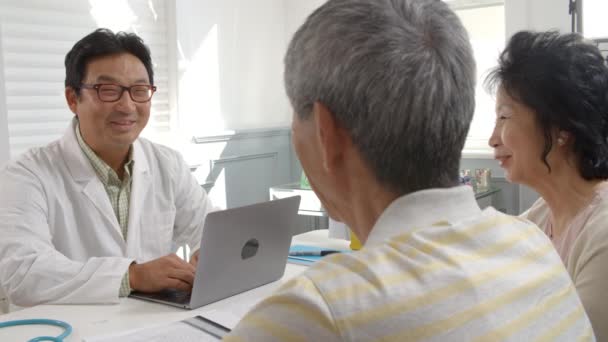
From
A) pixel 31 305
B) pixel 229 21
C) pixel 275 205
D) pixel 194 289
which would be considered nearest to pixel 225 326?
pixel 194 289

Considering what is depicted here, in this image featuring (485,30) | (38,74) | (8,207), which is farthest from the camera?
(485,30)

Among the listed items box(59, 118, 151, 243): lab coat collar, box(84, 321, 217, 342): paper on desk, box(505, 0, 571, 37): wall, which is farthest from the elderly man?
box(505, 0, 571, 37): wall

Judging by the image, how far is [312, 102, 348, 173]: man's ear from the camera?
2.67ft

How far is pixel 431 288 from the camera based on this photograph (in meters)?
0.70

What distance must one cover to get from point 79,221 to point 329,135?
1.45m

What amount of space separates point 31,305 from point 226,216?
0.66 m

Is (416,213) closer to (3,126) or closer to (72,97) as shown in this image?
(72,97)

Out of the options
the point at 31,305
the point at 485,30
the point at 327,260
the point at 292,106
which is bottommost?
the point at 31,305

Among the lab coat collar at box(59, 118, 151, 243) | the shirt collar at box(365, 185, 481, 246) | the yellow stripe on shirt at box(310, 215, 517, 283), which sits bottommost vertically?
the lab coat collar at box(59, 118, 151, 243)

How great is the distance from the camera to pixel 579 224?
143cm

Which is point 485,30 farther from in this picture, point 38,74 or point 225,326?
point 225,326

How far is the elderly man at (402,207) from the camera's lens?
27.1 inches

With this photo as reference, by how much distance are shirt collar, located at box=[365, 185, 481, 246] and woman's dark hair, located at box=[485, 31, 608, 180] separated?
804 millimetres

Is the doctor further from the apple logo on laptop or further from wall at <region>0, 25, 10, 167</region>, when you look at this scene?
wall at <region>0, 25, 10, 167</region>
